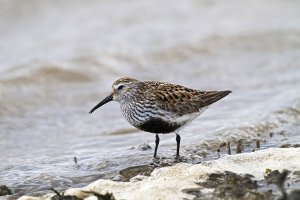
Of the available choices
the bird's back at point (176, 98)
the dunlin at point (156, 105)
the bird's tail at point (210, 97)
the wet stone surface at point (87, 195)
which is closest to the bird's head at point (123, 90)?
the dunlin at point (156, 105)

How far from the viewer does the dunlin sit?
705 cm

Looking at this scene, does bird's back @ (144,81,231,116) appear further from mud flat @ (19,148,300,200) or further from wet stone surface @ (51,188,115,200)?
wet stone surface @ (51,188,115,200)

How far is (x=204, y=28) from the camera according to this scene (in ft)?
53.5

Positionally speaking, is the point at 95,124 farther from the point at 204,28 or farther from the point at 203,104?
the point at 204,28

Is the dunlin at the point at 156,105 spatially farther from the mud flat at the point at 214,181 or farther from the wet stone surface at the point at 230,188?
the wet stone surface at the point at 230,188

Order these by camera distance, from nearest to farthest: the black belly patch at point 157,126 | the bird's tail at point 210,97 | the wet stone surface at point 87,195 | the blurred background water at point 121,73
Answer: the wet stone surface at point 87,195, the black belly patch at point 157,126, the bird's tail at point 210,97, the blurred background water at point 121,73

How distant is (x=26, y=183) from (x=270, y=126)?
3.43m

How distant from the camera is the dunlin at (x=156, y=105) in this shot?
7055mm

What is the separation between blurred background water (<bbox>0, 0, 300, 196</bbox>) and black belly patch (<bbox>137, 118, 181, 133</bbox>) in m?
0.38

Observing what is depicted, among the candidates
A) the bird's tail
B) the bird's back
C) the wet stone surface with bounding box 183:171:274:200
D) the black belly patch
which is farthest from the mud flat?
the bird's tail

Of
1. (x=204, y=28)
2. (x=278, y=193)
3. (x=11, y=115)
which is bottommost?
(x=278, y=193)


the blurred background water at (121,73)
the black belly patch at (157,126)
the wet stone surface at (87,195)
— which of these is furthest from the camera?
the blurred background water at (121,73)

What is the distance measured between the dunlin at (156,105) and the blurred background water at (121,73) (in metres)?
0.43

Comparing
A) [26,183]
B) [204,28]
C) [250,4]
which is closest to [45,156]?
[26,183]
